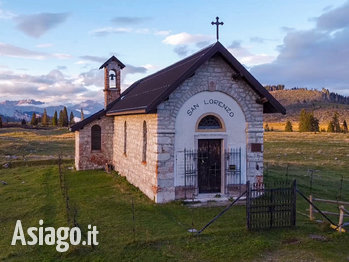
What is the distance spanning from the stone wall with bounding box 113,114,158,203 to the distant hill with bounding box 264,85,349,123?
10516 cm

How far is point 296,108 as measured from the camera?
134 meters

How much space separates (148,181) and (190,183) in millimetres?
1914

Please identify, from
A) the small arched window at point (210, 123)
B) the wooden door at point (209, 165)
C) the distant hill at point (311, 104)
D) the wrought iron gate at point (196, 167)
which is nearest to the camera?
the wrought iron gate at point (196, 167)

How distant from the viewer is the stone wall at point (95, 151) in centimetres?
2227

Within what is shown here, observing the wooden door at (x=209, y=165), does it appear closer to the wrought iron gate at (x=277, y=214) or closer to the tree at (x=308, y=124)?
the wrought iron gate at (x=277, y=214)

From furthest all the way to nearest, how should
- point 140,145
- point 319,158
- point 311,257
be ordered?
point 319,158 → point 140,145 → point 311,257

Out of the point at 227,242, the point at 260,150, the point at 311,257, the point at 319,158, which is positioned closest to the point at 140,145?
the point at 260,150

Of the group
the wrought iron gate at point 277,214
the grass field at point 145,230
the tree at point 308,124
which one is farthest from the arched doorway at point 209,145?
the tree at point 308,124

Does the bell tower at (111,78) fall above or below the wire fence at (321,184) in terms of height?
above

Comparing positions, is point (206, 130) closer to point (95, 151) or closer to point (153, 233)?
point (153, 233)

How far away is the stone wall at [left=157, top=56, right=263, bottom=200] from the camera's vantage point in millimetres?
13469

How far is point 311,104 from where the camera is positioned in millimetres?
139875

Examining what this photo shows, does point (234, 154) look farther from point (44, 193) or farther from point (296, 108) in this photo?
point (296, 108)

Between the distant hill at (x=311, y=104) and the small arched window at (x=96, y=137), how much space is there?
343 ft
